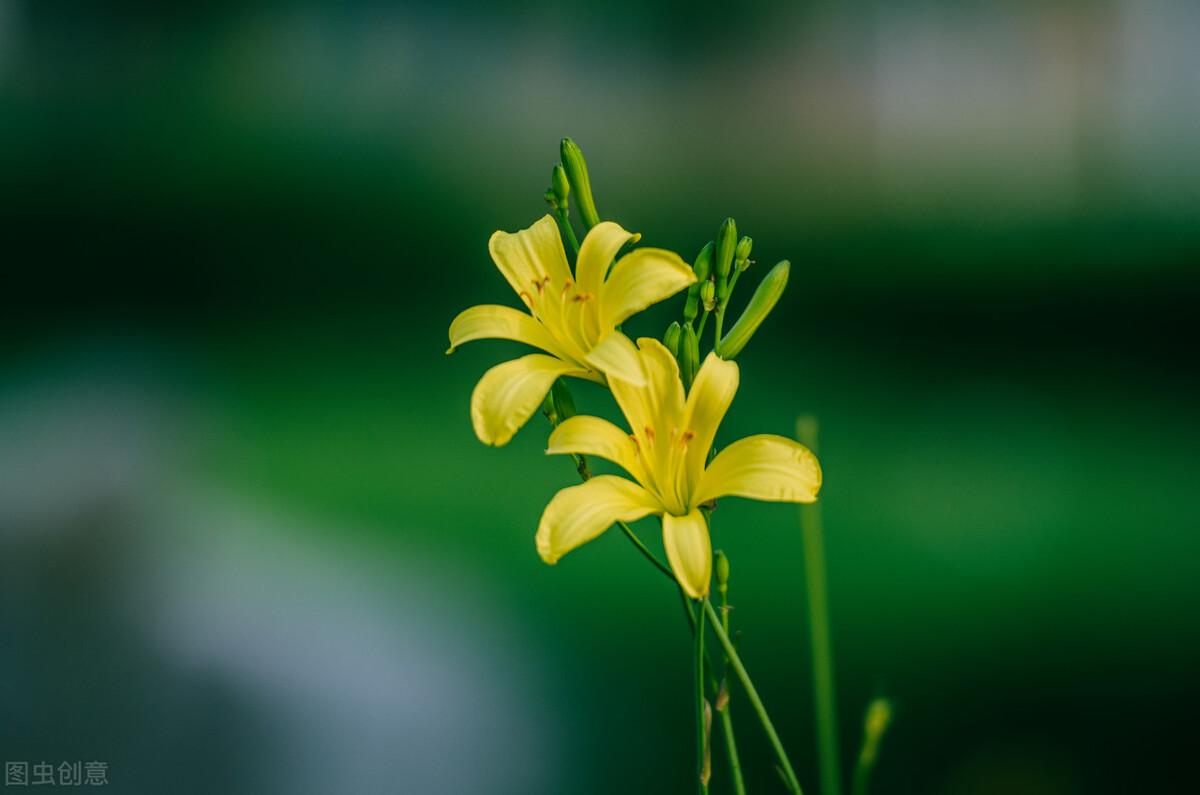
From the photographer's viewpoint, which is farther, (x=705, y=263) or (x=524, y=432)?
(x=524, y=432)

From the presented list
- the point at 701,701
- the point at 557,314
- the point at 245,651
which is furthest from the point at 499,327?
the point at 245,651

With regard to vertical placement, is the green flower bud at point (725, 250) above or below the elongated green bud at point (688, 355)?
above

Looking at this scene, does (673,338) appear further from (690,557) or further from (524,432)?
(524,432)

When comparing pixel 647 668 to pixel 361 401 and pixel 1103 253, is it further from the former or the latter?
pixel 1103 253

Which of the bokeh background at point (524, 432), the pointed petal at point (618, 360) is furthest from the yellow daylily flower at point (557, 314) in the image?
the bokeh background at point (524, 432)

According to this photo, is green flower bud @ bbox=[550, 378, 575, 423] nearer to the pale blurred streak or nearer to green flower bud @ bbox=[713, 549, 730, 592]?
green flower bud @ bbox=[713, 549, 730, 592]

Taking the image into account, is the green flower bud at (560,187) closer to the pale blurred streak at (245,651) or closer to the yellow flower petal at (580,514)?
the yellow flower petal at (580,514)

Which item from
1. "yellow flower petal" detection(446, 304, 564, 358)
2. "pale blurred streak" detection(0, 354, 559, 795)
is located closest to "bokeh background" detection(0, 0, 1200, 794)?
"pale blurred streak" detection(0, 354, 559, 795)
